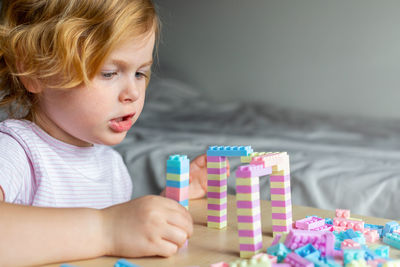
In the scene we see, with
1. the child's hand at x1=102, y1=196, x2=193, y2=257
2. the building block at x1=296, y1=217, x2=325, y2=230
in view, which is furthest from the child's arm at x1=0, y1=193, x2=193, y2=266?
the building block at x1=296, y1=217, x2=325, y2=230

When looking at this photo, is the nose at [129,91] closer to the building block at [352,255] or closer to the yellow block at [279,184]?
the yellow block at [279,184]

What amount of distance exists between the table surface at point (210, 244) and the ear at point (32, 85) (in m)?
0.38

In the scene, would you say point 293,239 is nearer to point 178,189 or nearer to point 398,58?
point 178,189

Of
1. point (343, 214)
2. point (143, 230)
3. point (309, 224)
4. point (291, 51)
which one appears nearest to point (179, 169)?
point (143, 230)

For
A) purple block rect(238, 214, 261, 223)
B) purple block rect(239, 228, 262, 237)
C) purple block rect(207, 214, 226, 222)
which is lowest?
purple block rect(207, 214, 226, 222)

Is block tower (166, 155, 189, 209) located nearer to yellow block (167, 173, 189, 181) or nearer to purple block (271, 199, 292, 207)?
yellow block (167, 173, 189, 181)

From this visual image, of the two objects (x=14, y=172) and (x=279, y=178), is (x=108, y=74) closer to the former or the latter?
(x=14, y=172)

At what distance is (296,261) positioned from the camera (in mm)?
597

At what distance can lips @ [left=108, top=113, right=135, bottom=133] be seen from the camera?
949 millimetres

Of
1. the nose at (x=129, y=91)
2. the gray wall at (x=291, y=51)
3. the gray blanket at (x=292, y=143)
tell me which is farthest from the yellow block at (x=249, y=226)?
the gray wall at (x=291, y=51)

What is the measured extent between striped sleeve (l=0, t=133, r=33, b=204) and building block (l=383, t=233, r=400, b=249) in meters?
0.60

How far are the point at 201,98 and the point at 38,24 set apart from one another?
192cm

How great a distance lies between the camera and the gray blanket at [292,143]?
133 centimetres

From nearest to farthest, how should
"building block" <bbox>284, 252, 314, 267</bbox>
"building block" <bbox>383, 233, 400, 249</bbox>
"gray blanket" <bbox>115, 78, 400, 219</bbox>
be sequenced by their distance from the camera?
"building block" <bbox>284, 252, 314, 267</bbox> < "building block" <bbox>383, 233, 400, 249</bbox> < "gray blanket" <bbox>115, 78, 400, 219</bbox>
